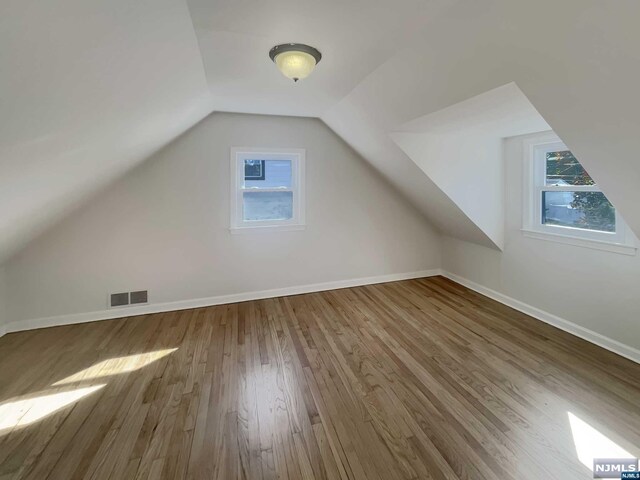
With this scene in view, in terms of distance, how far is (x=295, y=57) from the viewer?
1.88m

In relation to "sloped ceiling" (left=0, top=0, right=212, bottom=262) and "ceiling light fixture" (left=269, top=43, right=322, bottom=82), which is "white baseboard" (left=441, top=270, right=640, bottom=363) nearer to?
"ceiling light fixture" (left=269, top=43, right=322, bottom=82)

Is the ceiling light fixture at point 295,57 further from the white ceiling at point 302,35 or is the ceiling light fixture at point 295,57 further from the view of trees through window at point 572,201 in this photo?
the view of trees through window at point 572,201

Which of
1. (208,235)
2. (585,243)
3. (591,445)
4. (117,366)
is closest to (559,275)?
(585,243)

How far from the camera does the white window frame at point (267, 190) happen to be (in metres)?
3.64

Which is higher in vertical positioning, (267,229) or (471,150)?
(471,150)

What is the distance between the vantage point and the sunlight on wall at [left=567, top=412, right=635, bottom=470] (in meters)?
1.55

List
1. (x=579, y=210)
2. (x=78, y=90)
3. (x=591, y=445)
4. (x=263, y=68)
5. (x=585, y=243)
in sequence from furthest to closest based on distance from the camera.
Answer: (x=579, y=210)
(x=585, y=243)
(x=263, y=68)
(x=591, y=445)
(x=78, y=90)

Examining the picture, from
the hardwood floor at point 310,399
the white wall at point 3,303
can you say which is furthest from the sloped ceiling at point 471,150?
the white wall at point 3,303

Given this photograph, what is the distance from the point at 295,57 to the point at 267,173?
80.7 inches

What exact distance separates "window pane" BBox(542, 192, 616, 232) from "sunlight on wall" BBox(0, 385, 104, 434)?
4370 millimetres

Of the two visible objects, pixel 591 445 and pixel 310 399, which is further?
pixel 310 399

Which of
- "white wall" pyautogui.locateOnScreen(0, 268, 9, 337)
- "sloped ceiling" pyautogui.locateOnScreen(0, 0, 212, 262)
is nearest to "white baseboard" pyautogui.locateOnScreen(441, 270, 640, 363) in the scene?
"sloped ceiling" pyautogui.locateOnScreen(0, 0, 212, 262)

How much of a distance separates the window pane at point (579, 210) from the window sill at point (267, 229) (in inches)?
110

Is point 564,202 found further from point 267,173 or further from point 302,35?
point 267,173
